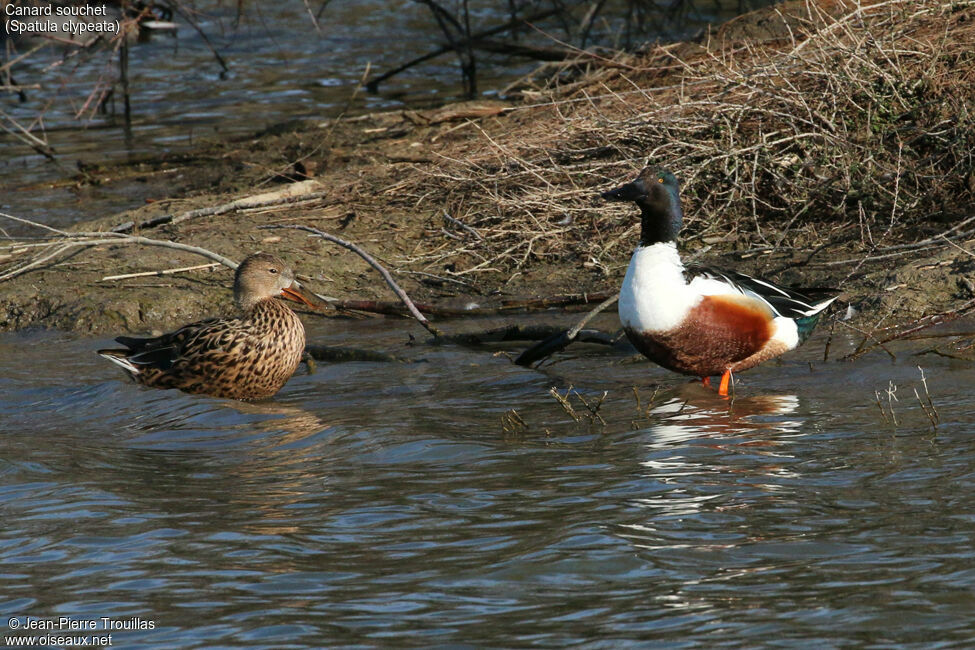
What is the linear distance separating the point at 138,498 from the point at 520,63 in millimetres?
11744

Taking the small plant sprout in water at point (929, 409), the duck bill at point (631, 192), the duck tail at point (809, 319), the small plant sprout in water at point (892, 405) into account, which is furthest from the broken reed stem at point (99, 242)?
the small plant sprout in water at point (929, 409)

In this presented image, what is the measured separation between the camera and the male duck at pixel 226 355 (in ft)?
20.4

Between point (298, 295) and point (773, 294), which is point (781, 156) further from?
point (298, 295)

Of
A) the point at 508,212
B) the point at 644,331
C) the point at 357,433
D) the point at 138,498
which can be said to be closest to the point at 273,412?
the point at 357,433

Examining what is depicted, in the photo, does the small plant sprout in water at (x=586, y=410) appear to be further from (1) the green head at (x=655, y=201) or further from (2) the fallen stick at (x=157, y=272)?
(2) the fallen stick at (x=157, y=272)

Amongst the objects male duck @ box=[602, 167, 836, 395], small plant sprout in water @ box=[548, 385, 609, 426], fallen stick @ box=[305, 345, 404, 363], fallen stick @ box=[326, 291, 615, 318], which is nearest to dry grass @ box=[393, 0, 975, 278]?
fallen stick @ box=[326, 291, 615, 318]

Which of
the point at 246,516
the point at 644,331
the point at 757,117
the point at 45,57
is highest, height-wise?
the point at 45,57

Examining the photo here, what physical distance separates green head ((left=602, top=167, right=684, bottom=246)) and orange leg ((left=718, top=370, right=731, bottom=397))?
68 cm

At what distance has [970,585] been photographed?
135 inches

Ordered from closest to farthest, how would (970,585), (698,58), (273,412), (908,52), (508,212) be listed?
(970,585), (273,412), (908,52), (508,212), (698,58)

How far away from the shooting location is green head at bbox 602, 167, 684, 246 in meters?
5.84

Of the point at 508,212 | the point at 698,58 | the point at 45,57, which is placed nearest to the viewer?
the point at 508,212

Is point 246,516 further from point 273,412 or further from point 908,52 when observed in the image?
point 908,52

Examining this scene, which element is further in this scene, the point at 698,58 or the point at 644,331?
the point at 698,58
